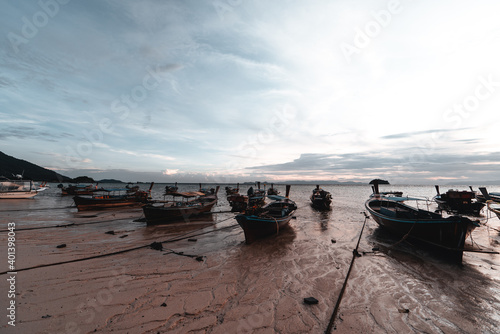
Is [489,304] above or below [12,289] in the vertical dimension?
below

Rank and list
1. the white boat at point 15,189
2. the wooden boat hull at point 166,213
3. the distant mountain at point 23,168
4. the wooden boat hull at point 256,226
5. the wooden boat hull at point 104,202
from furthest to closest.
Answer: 1. the distant mountain at point 23,168
2. the white boat at point 15,189
3. the wooden boat hull at point 104,202
4. the wooden boat hull at point 166,213
5. the wooden boat hull at point 256,226

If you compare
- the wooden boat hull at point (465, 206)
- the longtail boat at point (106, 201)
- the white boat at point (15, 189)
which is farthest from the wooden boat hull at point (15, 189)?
the wooden boat hull at point (465, 206)

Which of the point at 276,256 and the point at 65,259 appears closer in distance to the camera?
the point at 65,259

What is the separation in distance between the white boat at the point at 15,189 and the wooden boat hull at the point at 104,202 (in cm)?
1971

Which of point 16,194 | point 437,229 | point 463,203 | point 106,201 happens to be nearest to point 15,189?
point 16,194

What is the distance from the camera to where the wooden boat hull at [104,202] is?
25328 mm

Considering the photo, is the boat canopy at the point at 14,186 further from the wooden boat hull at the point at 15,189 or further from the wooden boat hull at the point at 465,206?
the wooden boat hull at the point at 465,206

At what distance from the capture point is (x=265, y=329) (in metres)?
5.11

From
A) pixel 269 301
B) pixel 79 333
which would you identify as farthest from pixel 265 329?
pixel 79 333

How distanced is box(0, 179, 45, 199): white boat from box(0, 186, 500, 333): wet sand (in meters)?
33.2

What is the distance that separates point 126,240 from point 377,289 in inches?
551

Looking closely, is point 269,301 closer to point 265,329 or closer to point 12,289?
point 265,329

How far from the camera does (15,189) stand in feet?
112

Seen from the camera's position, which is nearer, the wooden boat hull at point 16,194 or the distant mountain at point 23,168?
the wooden boat hull at point 16,194
